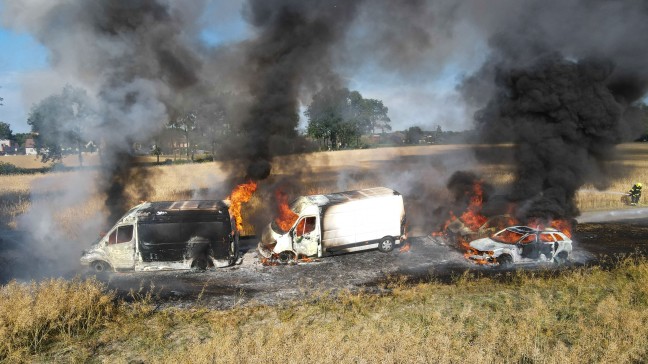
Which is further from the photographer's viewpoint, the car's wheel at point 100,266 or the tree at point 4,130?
the tree at point 4,130

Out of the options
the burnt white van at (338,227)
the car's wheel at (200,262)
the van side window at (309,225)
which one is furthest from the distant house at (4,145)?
the van side window at (309,225)

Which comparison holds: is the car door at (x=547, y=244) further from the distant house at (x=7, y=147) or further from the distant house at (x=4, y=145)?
the distant house at (x=4, y=145)

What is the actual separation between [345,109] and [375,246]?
2181cm

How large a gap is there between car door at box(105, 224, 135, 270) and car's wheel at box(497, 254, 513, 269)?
42.0ft

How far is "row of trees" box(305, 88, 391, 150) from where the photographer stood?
26272mm

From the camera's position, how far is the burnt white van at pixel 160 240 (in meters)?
13.4

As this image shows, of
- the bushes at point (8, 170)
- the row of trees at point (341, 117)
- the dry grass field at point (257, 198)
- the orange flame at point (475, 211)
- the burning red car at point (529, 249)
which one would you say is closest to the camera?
the burning red car at point (529, 249)

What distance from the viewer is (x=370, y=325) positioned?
29.9ft

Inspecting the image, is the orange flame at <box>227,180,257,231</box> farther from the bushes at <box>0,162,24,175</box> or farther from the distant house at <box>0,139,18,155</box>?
the distant house at <box>0,139,18,155</box>

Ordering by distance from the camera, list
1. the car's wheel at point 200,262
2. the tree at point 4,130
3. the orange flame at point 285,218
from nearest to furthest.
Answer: the car's wheel at point 200,262 < the orange flame at point 285,218 < the tree at point 4,130

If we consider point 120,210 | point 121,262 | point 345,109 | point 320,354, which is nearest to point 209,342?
point 320,354

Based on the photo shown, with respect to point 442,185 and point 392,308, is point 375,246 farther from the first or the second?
point 442,185

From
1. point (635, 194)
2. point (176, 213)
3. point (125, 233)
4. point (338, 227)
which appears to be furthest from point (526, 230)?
point (635, 194)

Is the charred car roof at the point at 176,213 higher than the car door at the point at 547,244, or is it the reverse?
the charred car roof at the point at 176,213
